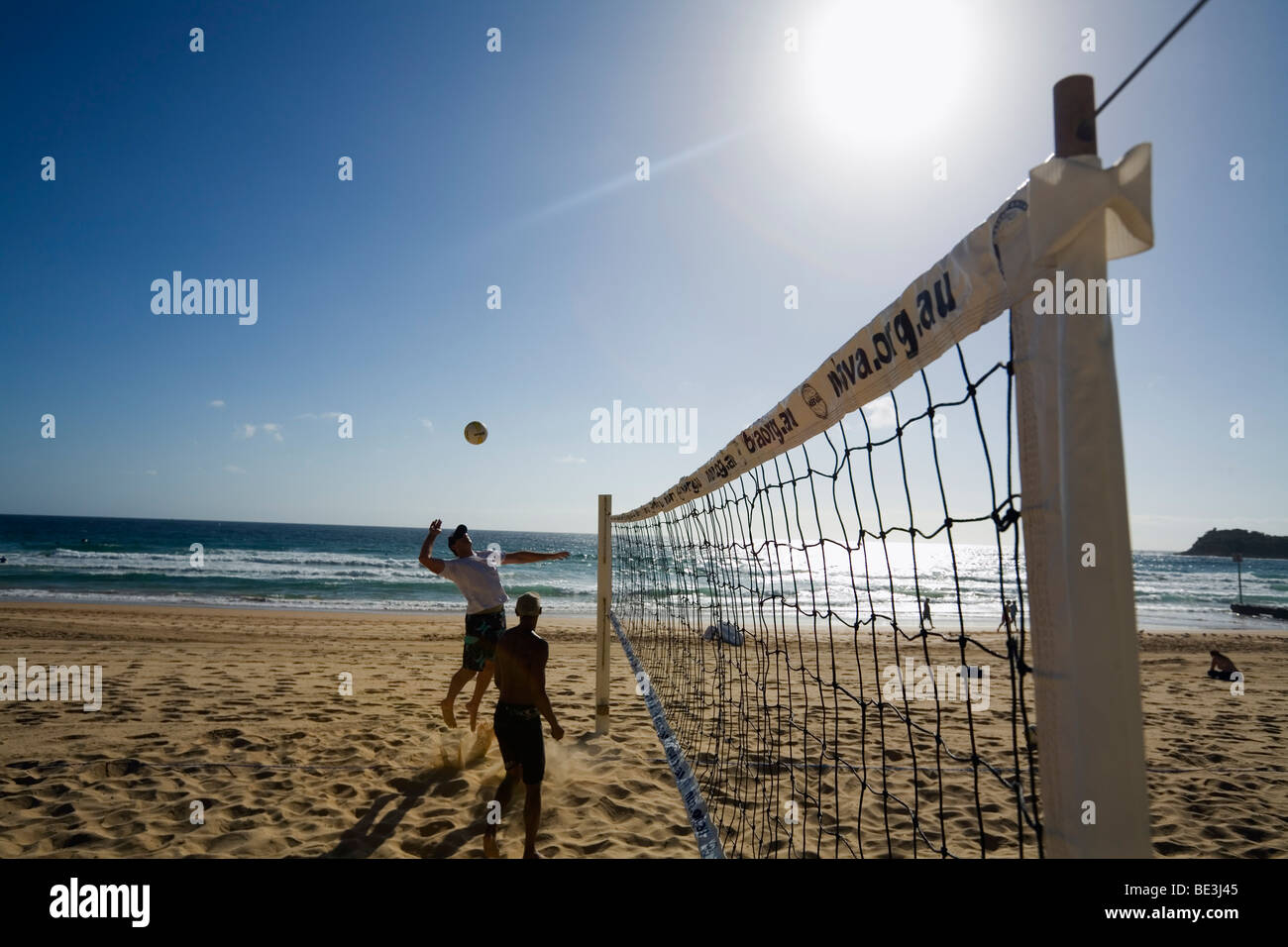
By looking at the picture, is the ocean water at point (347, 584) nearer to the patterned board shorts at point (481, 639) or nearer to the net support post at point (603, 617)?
the net support post at point (603, 617)

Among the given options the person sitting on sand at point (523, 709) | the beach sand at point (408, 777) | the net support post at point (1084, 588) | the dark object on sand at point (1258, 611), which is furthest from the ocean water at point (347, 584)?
the net support post at point (1084, 588)

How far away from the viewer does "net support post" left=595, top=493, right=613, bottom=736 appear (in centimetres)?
585

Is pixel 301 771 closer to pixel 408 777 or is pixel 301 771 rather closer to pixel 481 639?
pixel 408 777

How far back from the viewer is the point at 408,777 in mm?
4500

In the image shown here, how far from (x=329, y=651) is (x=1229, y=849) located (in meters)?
10.4

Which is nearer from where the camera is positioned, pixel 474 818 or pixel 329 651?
→ pixel 474 818

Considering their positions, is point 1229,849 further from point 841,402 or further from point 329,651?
point 329,651

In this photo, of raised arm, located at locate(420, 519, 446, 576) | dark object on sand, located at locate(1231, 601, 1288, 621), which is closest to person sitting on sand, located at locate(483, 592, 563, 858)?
raised arm, located at locate(420, 519, 446, 576)

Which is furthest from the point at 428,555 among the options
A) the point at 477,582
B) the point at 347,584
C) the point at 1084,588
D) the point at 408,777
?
the point at 347,584

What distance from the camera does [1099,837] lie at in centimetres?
94

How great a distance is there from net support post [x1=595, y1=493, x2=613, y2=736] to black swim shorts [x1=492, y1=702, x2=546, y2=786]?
2.20 m

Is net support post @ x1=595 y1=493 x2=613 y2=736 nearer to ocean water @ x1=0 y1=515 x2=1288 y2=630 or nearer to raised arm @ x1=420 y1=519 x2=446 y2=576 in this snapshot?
raised arm @ x1=420 y1=519 x2=446 y2=576

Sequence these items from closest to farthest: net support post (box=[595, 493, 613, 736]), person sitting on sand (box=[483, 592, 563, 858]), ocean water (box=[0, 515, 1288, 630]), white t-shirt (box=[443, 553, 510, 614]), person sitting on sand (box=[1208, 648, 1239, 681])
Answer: person sitting on sand (box=[483, 592, 563, 858]), white t-shirt (box=[443, 553, 510, 614]), net support post (box=[595, 493, 613, 736]), person sitting on sand (box=[1208, 648, 1239, 681]), ocean water (box=[0, 515, 1288, 630])
